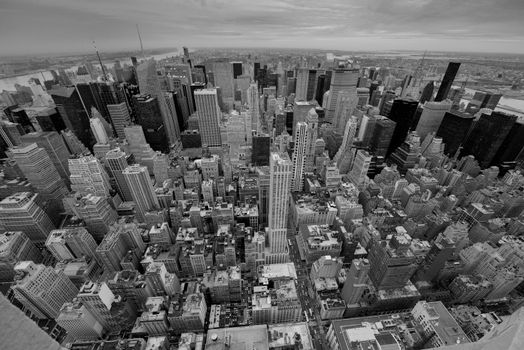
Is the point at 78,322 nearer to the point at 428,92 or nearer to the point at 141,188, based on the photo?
the point at 141,188

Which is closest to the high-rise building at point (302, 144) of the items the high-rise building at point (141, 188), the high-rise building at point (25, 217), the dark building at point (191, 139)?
the high-rise building at point (141, 188)

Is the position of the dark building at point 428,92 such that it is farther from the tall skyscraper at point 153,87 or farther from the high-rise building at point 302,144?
the tall skyscraper at point 153,87

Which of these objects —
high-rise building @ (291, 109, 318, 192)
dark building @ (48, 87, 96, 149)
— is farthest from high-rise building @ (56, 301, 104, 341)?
dark building @ (48, 87, 96, 149)

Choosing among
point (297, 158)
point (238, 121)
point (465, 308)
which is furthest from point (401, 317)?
point (238, 121)

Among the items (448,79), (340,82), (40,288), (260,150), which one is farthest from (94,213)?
(448,79)

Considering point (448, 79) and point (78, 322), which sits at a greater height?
point (448, 79)

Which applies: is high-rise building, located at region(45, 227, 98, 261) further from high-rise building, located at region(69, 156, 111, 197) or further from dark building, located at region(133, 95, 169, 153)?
dark building, located at region(133, 95, 169, 153)
